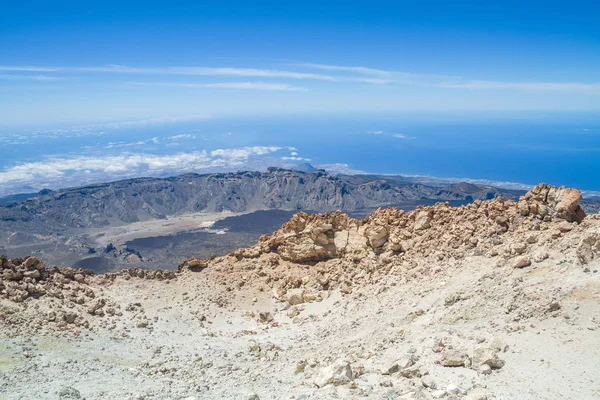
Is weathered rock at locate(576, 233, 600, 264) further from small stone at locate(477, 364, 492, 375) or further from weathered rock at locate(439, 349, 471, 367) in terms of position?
small stone at locate(477, 364, 492, 375)

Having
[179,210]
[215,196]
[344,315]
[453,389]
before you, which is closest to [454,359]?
[453,389]

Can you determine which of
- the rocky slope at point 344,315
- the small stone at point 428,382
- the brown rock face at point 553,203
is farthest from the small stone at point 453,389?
the brown rock face at point 553,203

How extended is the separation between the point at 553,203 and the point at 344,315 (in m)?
8.98

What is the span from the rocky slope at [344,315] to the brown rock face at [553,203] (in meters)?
0.05

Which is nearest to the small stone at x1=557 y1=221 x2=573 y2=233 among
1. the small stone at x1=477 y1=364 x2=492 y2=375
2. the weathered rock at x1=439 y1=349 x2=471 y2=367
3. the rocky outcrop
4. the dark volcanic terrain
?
the rocky outcrop

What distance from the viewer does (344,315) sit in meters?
15.9

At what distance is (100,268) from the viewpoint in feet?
222

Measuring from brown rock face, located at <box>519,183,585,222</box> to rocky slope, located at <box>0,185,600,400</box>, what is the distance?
0.17 ft

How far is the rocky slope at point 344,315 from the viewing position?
9.03 metres

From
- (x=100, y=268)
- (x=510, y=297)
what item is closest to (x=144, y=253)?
(x=100, y=268)

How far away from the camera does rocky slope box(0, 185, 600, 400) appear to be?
9.03 metres

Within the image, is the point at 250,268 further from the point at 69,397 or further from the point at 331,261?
the point at 69,397

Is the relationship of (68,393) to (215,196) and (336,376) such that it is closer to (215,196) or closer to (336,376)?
(336,376)

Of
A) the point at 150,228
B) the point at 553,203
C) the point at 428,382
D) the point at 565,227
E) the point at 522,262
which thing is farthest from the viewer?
the point at 150,228
